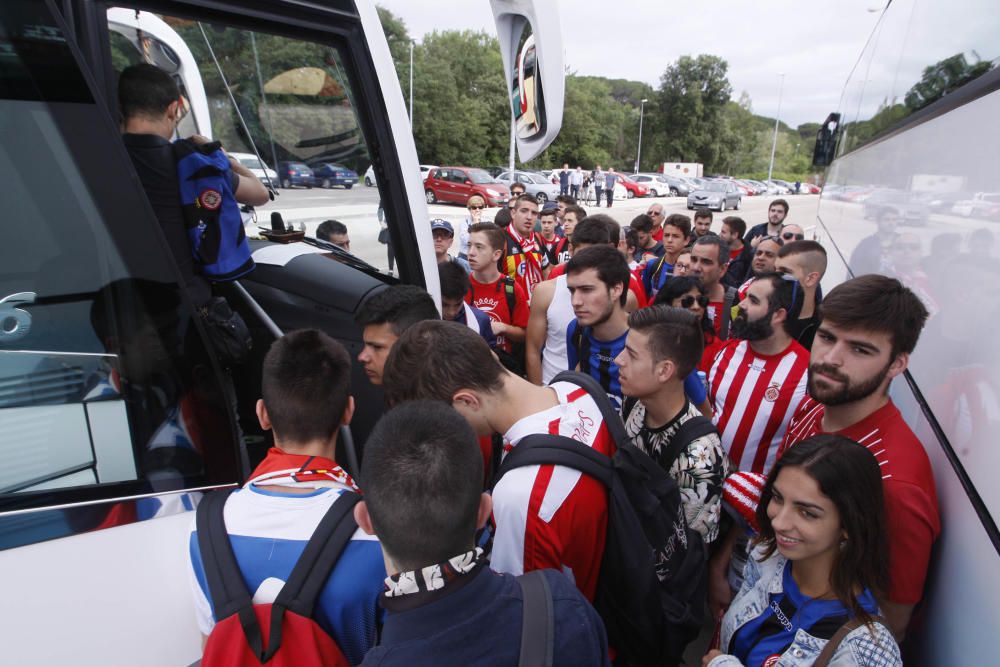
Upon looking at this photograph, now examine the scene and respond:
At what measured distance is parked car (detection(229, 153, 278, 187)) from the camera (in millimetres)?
2488

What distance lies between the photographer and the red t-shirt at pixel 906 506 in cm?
158

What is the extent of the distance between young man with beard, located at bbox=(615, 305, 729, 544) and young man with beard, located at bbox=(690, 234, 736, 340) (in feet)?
6.40

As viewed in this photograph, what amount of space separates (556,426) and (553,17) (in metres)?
1.74

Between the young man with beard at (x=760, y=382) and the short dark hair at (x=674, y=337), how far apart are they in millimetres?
663

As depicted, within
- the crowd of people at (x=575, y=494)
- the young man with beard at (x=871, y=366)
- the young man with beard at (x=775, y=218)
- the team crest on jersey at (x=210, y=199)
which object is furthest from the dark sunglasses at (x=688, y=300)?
the young man with beard at (x=775, y=218)

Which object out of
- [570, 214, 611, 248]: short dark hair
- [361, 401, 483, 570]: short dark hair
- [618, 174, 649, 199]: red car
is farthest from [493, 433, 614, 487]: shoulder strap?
[618, 174, 649, 199]: red car

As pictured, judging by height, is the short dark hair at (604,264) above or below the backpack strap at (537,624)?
above

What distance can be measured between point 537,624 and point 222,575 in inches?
27.8

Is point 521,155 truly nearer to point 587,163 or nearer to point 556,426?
point 556,426

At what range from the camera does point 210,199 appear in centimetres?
202

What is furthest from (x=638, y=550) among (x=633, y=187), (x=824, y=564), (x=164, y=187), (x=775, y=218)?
(x=633, y=187)

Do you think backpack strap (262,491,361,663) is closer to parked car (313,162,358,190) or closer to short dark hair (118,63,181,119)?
short dark hair (118,63,181,119)

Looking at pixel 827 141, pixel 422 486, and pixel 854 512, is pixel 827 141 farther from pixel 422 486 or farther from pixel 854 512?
pixel 422 486

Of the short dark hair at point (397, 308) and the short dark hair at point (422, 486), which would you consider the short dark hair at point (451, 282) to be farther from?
the short dark hair at point (422, 486)
